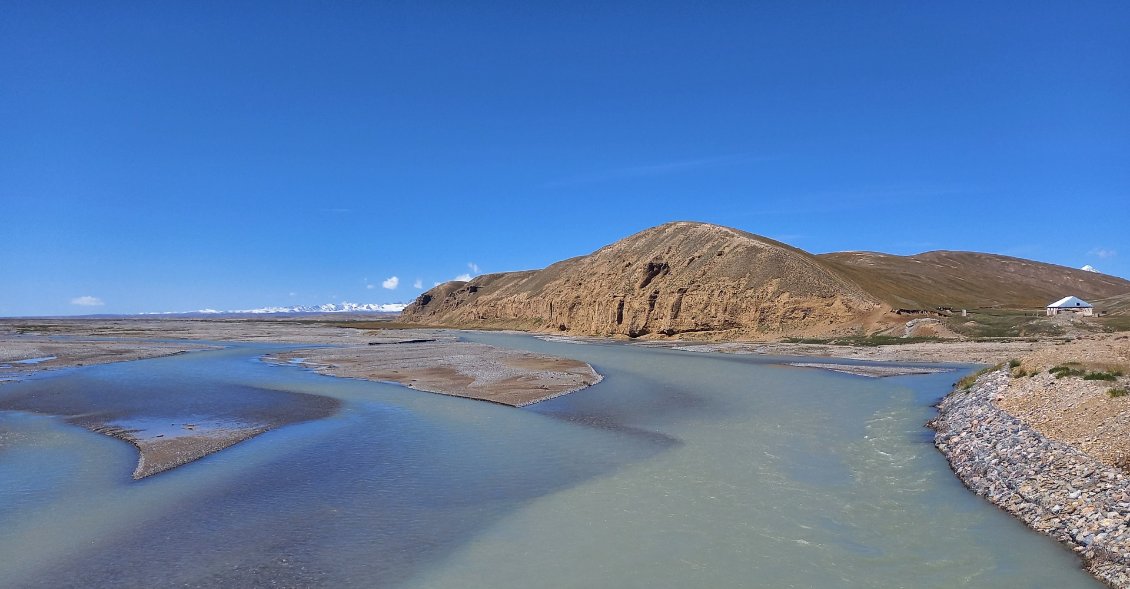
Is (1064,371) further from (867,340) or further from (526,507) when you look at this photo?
(867,340)

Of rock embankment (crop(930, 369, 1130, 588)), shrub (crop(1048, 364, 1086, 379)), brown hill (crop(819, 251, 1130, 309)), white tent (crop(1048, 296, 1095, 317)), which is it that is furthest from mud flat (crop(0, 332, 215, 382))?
white tent (crop(1048, 296, 1095, 317))

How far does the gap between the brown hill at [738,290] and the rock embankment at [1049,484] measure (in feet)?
142

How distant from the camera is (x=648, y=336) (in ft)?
249

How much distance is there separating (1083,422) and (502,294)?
130 meters

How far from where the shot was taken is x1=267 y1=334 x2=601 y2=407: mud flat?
29805 mm

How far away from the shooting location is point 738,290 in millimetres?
69500

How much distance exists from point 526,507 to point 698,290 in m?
63.3

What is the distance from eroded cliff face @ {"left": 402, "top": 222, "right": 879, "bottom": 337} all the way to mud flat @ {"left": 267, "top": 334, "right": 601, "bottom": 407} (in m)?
27.7

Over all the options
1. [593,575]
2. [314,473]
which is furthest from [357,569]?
[314,473]

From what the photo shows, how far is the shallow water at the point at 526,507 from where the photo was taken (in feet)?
31.8

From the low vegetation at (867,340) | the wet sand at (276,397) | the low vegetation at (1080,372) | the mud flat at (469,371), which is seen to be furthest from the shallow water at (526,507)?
the low vegetation at (867,340)

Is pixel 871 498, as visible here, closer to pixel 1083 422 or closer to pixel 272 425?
pixel 1083 422

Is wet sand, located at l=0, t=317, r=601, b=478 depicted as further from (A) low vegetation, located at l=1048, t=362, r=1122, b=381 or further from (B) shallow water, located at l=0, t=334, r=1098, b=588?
(A) low vegetation, located at l=1048, t=362, r=1122, b=381

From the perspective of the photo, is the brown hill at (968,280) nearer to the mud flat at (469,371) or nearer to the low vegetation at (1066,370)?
the mud flat at (469,371)
